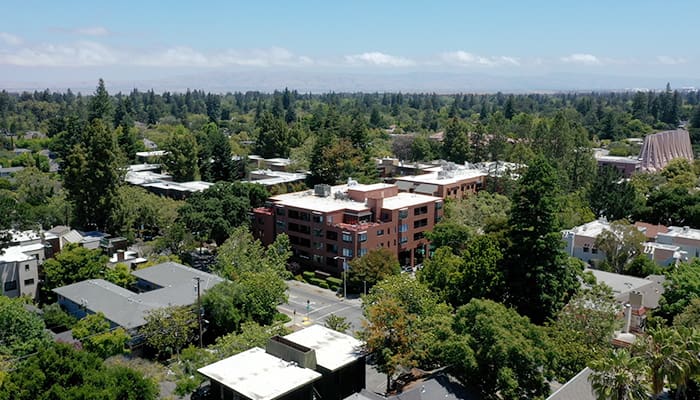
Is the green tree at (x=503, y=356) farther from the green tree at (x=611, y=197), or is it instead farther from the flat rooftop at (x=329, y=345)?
the green tree at (x=611, y=197)

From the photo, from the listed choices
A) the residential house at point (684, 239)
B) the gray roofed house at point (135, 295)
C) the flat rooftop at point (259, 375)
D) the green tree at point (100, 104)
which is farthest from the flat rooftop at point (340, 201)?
the green tree at point (100, 104)

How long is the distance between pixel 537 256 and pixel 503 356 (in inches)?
575

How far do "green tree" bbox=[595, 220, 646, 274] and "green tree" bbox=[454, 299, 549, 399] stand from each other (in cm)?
2718

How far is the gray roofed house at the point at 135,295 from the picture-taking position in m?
38.9

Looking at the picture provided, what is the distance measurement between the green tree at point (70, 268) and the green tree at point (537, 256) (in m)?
32.3

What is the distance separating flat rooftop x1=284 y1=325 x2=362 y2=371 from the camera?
3043cm

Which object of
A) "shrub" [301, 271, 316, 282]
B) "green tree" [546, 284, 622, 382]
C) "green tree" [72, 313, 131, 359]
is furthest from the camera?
"shrub" [301, 271, 316, 282]

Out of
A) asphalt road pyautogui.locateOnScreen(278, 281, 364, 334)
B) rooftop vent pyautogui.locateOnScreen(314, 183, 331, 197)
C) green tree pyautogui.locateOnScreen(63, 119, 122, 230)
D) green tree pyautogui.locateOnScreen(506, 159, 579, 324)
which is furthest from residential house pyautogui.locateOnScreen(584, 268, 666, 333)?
green tree pyautogui.locateOnScreen(63, 119, 122, 230)

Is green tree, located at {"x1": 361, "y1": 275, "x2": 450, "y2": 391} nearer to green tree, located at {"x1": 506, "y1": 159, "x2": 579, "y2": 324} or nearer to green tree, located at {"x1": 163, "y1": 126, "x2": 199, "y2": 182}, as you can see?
green tree, located at {"x1": 506, "y1": 159, "x2": 579, "y2": 324}

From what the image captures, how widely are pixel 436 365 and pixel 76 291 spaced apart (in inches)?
1066

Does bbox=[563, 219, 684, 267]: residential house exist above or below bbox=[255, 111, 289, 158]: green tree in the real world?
below

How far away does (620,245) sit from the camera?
177 ft

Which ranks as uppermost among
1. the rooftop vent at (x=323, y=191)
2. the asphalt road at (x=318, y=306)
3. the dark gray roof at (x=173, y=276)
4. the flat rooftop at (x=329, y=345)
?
the rooftop vent at (x=323, y=191)

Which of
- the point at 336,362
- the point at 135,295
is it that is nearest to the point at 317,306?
the point at 135,295
